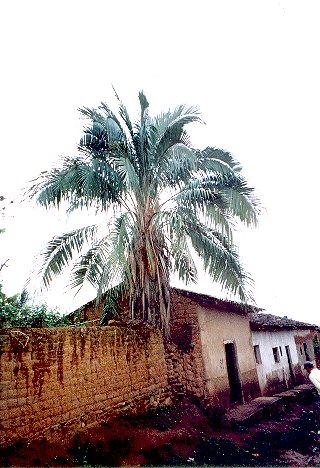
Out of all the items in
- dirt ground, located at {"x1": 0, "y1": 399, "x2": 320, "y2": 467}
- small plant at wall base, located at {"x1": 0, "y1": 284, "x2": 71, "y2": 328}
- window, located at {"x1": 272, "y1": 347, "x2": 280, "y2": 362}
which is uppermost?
small plant at wall base, located at {"x1": 0, "y1": 284, "x2": 71, "y2": 328}

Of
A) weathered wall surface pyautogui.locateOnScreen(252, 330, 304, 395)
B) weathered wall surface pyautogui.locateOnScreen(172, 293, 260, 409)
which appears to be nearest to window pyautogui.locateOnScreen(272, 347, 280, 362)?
weathered wall surface pyautogui.locateOnScreen(252, 330, 304, 395)

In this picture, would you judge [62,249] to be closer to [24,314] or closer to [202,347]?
[24,314]

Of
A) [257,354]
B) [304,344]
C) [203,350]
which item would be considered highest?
[203,350]

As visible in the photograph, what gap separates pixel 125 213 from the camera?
8641mm

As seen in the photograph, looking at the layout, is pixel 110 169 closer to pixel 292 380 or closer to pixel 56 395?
pixel 56 395

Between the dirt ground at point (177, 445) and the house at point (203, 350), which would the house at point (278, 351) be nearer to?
the house at point (203, 350)

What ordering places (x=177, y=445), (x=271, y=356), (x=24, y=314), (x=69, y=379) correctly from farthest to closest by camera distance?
(x=271, y=356)
(x=24, y=314)
(x=177, y=445)
(x=69, y=379)

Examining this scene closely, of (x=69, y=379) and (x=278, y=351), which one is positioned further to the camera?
(x=278, y=351)

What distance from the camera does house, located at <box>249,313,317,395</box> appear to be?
14.7 m

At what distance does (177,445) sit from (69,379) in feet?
8.61

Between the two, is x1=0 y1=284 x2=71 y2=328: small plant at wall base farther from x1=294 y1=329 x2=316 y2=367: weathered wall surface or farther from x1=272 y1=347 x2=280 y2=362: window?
x1=294 y1=329 x2=316 y2=367: weathered wall surface

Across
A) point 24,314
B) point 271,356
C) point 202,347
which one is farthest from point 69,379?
point 271,356

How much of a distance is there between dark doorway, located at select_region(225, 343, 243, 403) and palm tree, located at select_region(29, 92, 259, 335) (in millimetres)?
3945

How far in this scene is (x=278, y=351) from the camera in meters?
17.3
